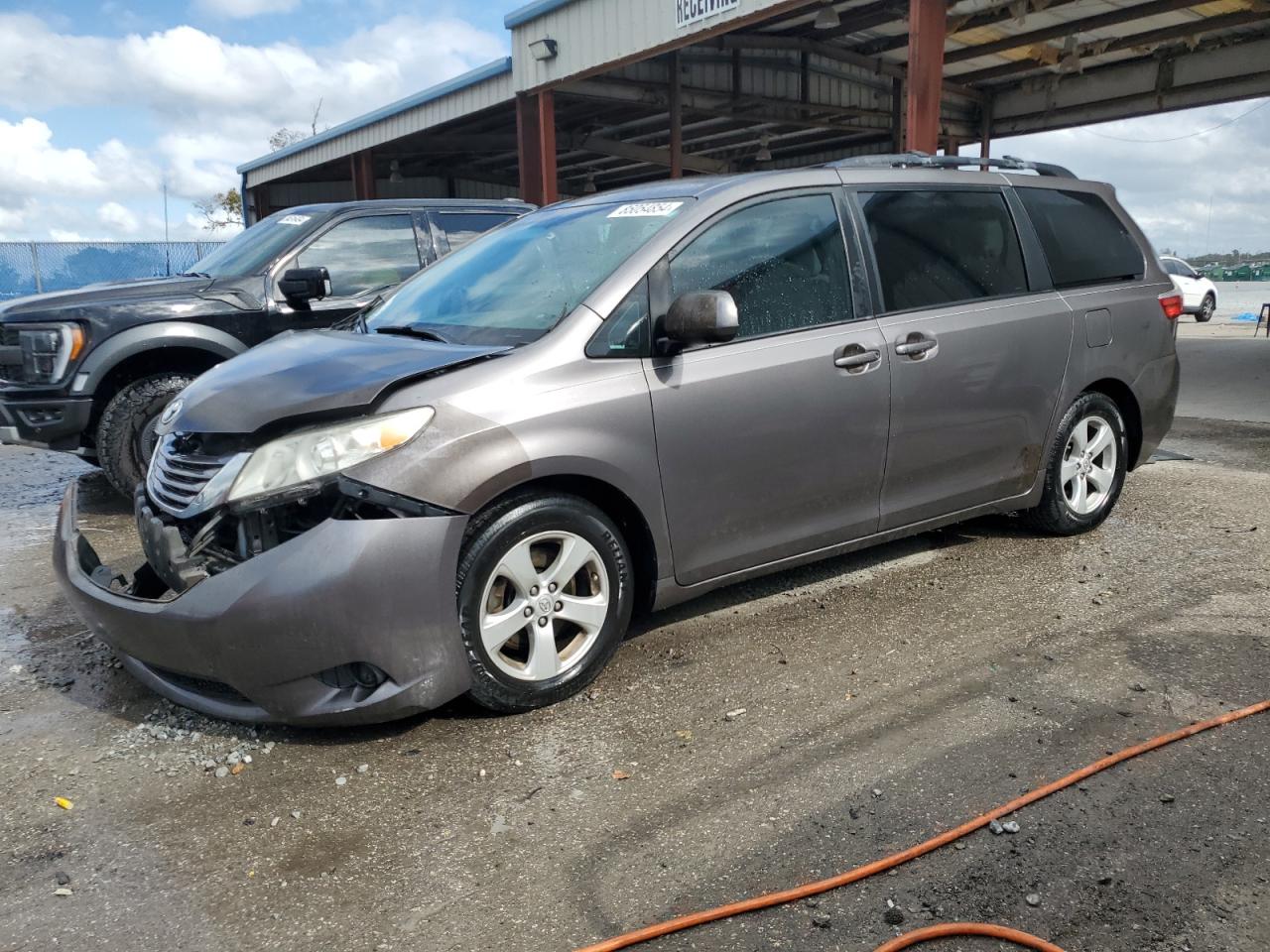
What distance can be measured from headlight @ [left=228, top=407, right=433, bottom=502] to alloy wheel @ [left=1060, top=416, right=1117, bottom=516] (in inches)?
131

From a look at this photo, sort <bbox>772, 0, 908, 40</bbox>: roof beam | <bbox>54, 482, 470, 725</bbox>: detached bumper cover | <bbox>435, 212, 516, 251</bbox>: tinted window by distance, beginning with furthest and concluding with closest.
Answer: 1. <bbox>772, 0, 908, 40</bbox>: roof beam
2. <bbox>435, 212, 516, 251</bbox>: tinted window
3. <bbox>54, 482, 470, 725</bbox>: detached bumper cover

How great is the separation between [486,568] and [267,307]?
3778 millimetres

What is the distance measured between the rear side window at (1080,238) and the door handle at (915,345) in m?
1.06

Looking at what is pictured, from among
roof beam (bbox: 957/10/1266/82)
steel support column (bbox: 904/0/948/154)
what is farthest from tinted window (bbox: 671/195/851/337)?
roof beam (bbox: 957/10/1266/82)

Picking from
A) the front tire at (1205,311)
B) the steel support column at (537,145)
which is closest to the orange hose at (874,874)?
the steel support column at (537,145)

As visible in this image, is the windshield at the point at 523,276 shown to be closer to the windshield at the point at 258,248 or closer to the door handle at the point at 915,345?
the door handle at the point at 915,345

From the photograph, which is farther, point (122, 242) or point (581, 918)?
point (122, 242)

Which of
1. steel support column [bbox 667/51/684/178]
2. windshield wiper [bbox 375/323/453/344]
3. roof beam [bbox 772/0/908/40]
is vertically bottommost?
windshield wiper [bbox 375/323/453/344]

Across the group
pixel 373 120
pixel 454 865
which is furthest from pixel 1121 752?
pixel 373 120

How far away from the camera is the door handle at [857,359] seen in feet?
12.3

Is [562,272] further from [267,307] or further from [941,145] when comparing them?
[941,145]

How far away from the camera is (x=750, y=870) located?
2.32 metres

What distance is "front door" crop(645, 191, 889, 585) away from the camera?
3.39 metres

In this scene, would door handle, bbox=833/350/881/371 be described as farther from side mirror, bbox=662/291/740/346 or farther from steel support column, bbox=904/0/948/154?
steel support column, bbox=904/0/948/154
